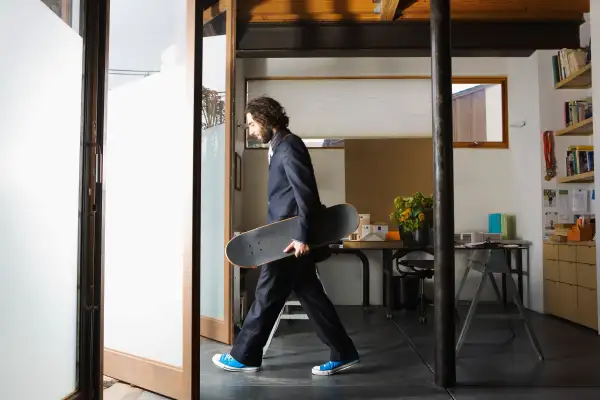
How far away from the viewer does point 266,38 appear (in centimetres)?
482

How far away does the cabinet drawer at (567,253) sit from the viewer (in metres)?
4.48

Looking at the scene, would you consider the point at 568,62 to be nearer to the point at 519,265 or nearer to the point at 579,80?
the point at 579,80

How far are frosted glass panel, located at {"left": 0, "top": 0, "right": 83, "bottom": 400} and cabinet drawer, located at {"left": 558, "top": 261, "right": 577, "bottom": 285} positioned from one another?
4.23 meters

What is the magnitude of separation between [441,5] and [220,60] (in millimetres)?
1886

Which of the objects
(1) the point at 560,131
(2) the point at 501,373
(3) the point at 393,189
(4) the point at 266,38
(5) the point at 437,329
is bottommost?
(2) the point at 501,373

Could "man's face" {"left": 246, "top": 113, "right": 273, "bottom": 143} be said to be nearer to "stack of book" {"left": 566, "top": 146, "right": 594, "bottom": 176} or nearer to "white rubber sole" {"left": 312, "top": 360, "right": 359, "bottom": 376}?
"white rubber sole" {"left": 312, "top": 360, "right": 359, "bottom": 376}

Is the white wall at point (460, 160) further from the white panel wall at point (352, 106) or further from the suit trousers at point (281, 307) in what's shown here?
the suit trousers at point (281, 307)

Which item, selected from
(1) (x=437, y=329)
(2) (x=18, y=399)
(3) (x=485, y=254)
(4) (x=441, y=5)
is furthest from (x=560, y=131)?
(2) (x=18, y=399)

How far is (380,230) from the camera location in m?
5.10

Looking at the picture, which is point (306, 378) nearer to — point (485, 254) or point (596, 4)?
point (485, 254)

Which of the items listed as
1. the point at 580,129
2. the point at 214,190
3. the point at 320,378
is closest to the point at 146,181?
the point at 214,190

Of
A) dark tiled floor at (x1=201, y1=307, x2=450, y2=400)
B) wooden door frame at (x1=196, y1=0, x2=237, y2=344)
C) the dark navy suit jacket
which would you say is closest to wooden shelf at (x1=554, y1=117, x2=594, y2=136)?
dark tiled floor at (x1=201, y1=307, x2=450, y2=400)

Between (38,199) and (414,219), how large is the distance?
12.6 feet

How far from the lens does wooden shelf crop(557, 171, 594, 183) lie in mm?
4573
